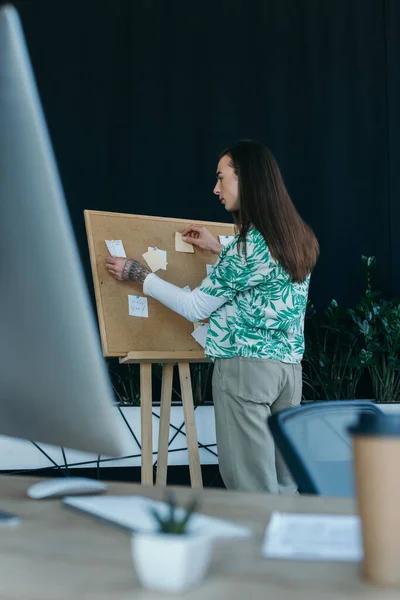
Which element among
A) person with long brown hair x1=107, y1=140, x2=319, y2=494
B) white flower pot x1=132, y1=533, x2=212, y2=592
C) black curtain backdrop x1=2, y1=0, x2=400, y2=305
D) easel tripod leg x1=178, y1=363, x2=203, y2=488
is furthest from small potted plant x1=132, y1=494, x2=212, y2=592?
black curtain backdrop x1=2, y1=0, x2=400, y2=305

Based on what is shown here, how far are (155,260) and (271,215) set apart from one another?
0.83 metres

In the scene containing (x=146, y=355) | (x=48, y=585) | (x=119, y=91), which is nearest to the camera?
(x=48, y=585)

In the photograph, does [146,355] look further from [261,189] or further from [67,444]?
[67,444]

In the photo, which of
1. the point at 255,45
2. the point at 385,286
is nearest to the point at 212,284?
the point at 385,286

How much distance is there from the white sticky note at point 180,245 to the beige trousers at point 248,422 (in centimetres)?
89

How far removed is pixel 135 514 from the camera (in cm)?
89

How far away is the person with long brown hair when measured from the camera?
8.64 feet

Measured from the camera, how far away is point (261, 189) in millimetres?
2738

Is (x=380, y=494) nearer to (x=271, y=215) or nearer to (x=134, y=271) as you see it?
(x=271, y=215)

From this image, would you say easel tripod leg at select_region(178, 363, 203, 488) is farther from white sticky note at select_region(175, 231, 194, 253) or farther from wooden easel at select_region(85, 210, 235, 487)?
white sticky note at select_region(175, 231, 194, 253)

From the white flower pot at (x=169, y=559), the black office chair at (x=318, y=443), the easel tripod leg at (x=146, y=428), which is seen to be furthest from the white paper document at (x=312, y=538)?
the easel tripod leg at (x=146, y=428)

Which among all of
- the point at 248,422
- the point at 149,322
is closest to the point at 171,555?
the point at 248,422

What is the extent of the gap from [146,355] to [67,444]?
2.42 meters

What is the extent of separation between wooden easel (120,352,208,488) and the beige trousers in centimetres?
58
